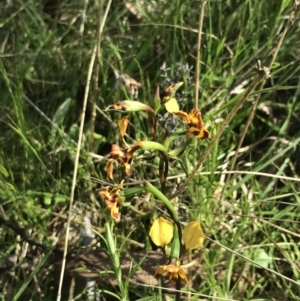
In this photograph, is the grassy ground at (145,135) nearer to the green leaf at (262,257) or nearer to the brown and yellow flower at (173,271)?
the green leaf at (262,257)

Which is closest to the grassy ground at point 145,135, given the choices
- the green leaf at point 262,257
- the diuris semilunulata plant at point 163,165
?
the green leaf at point 262,257

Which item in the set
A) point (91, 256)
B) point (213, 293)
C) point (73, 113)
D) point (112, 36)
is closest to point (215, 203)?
point (213, 293)

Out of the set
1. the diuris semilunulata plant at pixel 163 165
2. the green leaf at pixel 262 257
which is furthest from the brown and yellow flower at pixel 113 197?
the green leaf at pixel 262 257

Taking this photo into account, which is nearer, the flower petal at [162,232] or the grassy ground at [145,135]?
the flower petal at [162,232]

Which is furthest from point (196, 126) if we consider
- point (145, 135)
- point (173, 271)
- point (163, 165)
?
point (145, 135)

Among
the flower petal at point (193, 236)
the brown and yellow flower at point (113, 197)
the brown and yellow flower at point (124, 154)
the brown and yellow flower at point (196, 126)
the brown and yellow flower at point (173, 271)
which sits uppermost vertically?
the brown and yellow flower at point (196, 126)

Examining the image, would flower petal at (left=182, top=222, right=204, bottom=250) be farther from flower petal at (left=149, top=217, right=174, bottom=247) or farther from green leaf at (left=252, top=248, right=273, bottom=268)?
green leaf at (left=252, top=248, right=273, bottom=268)

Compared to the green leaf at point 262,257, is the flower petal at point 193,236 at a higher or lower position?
higher
